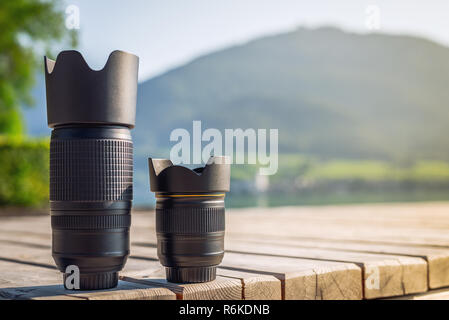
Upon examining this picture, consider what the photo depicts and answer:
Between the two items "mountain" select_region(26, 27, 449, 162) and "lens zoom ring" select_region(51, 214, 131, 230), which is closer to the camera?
"lens zoom ring" select_region(51, 214, 131, 230)

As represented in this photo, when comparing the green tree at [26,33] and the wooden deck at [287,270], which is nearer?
the wooden deck at [287,270]

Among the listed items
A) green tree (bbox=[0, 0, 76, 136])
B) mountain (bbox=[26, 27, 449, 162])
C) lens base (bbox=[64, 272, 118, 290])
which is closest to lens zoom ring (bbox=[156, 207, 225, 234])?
lens base (bbox=[64, 272, 118, 290])

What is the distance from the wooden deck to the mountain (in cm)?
9181

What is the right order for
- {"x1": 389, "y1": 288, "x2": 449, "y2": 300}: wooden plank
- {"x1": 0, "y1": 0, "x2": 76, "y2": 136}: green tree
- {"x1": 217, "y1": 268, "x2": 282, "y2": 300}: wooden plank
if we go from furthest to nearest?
{"x1": 0, "y1": 0, "x2": 76, "y2": 136}: green tree → {"x1": 389, "y1": 288, "x2": 449, "y2": 300}: wooden plank → {"x1": 217, "y1": 268, "x2": 282, "y2": 300}: wooden plank

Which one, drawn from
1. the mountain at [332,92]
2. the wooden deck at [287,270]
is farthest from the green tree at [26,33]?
the mountain at [332,92]

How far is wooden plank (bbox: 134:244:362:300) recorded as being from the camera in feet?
6.42

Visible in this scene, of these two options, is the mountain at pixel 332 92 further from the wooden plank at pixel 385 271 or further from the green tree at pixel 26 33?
the wooden plank at pixel 385 271

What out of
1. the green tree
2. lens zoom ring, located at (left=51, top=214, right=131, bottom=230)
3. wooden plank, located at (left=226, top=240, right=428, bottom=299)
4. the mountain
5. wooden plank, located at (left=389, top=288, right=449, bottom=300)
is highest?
the mountain

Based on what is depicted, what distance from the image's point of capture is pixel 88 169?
5.61ft

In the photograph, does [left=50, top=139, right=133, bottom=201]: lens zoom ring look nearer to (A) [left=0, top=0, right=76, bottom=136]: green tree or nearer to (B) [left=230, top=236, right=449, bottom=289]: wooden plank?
(B) [left=230, top=236, right=449, bottom=289]: wooden plank

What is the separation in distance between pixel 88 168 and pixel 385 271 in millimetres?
1253

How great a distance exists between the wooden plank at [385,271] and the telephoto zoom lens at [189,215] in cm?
71

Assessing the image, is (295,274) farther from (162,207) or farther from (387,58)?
(387,58)

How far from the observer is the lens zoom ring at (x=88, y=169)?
171 cm
